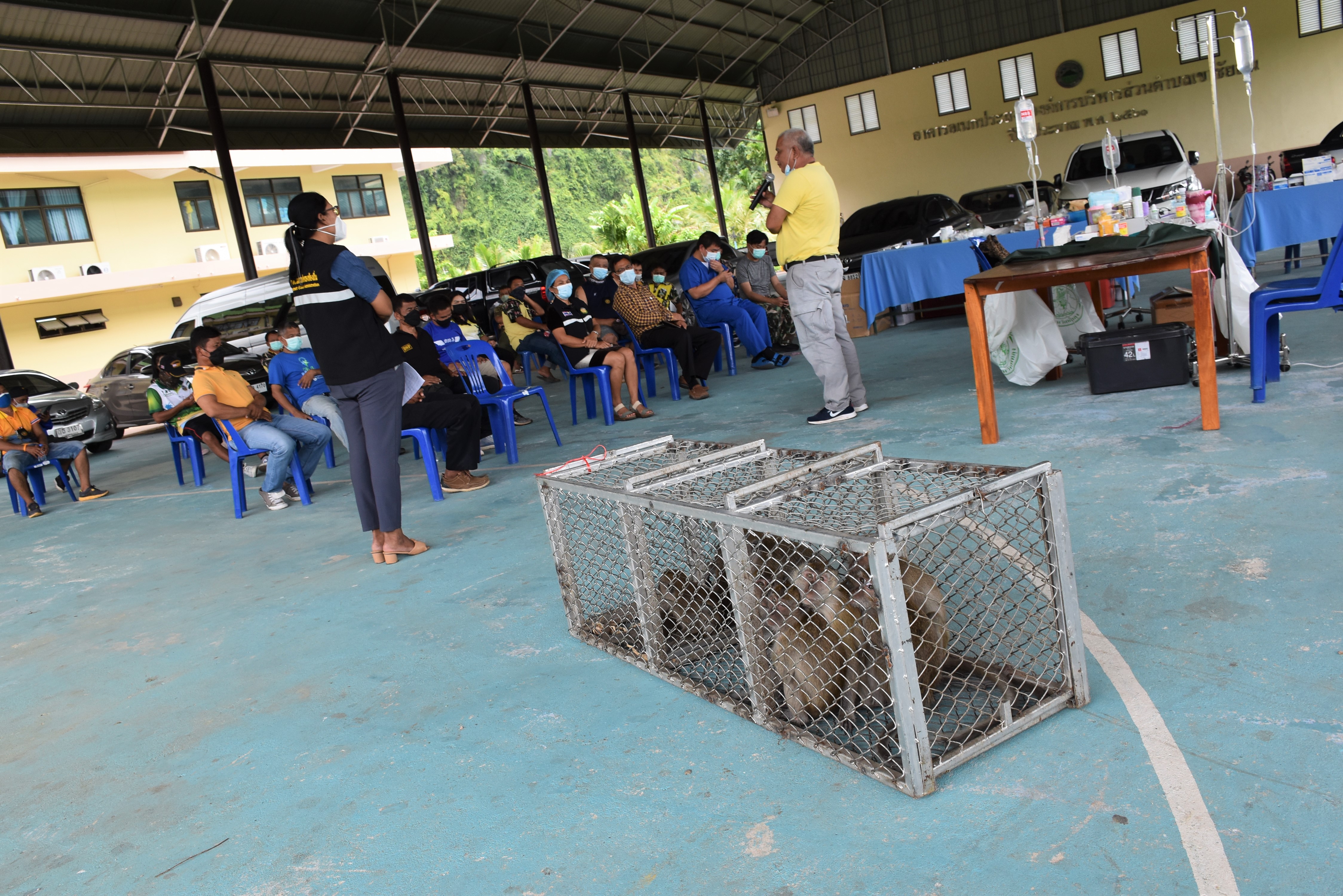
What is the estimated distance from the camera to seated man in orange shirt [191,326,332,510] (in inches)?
220

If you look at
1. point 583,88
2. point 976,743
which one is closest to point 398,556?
point 976,743

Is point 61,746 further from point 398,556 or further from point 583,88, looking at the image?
point 583,88

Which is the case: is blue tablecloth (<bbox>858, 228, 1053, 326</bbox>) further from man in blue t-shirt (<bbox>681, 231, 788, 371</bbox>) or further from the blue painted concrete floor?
the blue painted concrete floor

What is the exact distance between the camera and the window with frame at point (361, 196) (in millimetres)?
23484

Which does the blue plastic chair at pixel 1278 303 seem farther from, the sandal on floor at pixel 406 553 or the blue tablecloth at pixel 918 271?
the sandal on floor at pixel 406 553

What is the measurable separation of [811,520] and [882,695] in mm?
518

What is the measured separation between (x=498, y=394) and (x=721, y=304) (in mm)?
2900

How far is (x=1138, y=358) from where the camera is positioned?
4.93m

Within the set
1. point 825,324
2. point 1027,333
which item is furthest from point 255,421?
point 1027,333

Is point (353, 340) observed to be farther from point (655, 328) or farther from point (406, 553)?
point (655, 328)

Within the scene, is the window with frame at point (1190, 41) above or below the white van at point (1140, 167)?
above

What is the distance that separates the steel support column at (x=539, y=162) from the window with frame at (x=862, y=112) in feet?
25.8

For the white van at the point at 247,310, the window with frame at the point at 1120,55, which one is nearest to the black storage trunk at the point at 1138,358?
A: the white van at the point at 247,310

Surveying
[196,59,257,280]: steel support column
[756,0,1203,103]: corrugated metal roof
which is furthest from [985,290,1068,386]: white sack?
[756,0,1203,103]: corrugated metal roof
